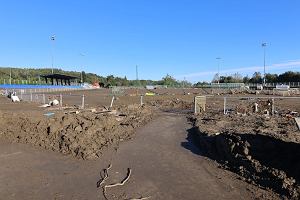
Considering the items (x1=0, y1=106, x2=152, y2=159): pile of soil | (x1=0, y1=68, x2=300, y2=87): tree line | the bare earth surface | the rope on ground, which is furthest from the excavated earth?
(x1=0, y1=68, x2=300, y2=87): tree line

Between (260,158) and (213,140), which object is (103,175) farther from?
(213,140)

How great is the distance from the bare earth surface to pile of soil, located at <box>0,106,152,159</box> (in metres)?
0.57

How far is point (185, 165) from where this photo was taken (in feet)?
41.9

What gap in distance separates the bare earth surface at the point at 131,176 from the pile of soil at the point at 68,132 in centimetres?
57

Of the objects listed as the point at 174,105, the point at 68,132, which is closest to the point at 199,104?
the point at 174,105

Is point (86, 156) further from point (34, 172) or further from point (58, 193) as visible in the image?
point (58, 193)

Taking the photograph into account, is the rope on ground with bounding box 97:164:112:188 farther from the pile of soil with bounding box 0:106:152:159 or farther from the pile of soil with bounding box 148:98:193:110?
the pile of soil with bounding box 148:98:193:110

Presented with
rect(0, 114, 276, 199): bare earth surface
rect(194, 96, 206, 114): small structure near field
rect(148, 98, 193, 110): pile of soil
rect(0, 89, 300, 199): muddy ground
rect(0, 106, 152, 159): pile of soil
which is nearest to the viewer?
rect(0, 114, 276, 199): bare earth surface

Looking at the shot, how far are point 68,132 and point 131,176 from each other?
5.91m

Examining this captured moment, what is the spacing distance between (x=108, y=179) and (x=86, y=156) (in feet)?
9.45

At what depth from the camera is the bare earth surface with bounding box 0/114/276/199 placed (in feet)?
32.7

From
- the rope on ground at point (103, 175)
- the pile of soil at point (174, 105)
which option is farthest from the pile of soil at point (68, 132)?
the pile of soil at point (174, 105)

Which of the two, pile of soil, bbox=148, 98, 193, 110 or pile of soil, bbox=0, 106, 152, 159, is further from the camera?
pile of soil, bbox=148, 98, 193, 110

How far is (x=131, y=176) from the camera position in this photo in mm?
11516
